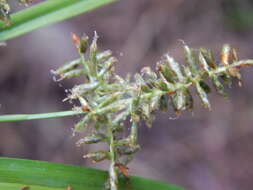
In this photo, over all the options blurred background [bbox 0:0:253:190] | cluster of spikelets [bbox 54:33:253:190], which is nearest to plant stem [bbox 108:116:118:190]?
cluster of spikelets [bbox 54:33:253:190]

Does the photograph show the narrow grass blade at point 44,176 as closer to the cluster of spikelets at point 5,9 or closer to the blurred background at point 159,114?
the cluster of spikelets at point 5,9

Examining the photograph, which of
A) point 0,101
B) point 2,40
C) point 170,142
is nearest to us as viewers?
point 2,40

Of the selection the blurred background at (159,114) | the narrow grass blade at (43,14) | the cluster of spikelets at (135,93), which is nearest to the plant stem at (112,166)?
the cluster of spikelets at (135,93)

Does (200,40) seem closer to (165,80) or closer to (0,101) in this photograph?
(0,101)

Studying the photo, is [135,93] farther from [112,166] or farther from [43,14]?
[43,14]

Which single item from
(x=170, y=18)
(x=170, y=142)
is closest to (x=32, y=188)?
(x=170, y=142)

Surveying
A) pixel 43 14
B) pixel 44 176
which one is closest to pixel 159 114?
pixel 43 14

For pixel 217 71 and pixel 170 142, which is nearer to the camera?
pixel 217 71
